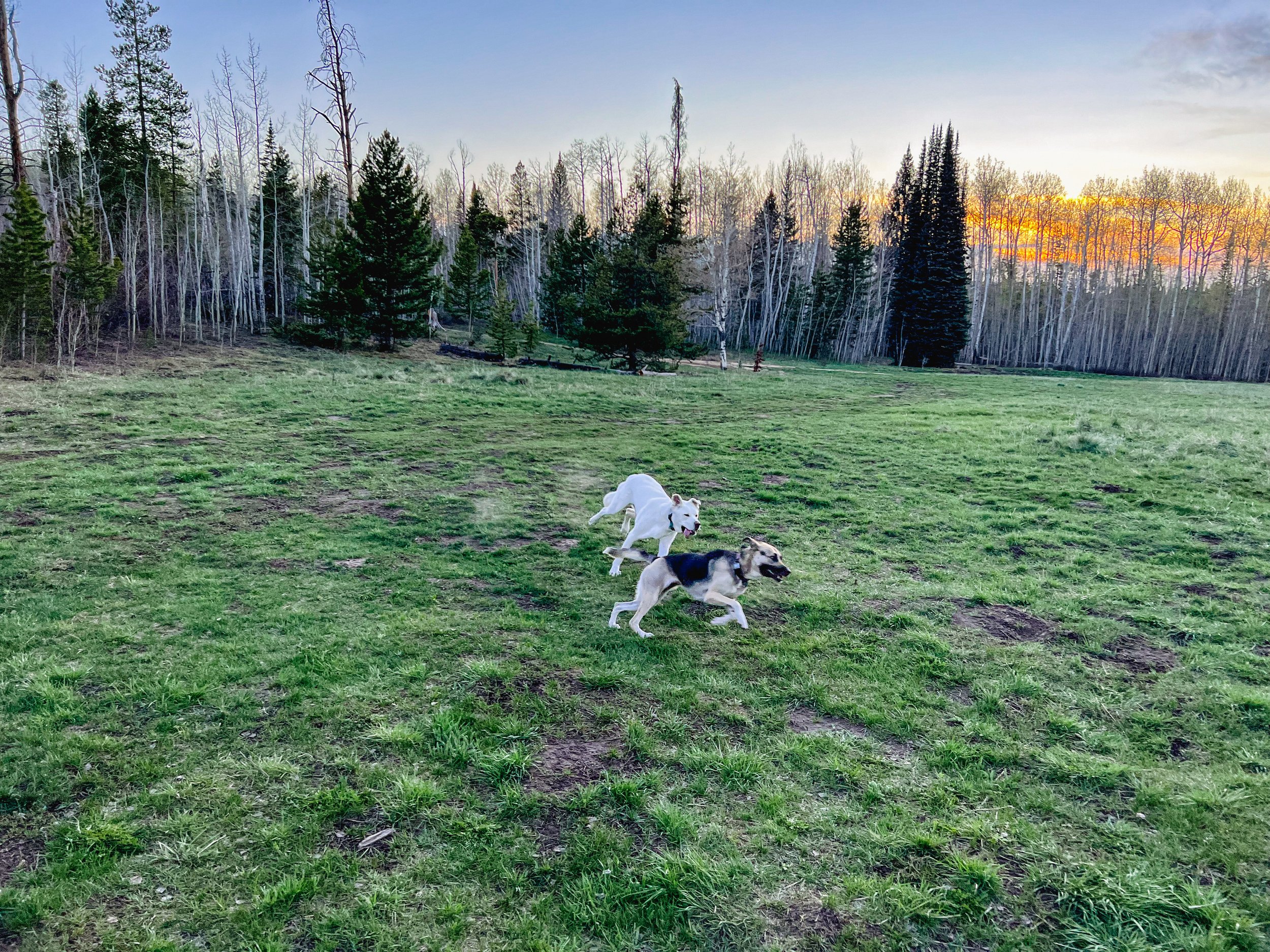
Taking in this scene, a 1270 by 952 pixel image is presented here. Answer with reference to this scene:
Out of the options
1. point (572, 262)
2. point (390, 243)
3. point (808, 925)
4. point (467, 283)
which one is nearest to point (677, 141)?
point (572, 262)

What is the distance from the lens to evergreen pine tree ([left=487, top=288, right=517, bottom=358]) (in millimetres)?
30031

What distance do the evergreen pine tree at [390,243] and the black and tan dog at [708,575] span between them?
2603 cm

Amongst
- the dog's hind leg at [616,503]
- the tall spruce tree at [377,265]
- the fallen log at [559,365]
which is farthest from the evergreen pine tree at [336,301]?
the dog's hind leg at [616,503]

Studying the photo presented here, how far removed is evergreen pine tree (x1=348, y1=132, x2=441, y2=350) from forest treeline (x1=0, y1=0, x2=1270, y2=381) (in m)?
0.12

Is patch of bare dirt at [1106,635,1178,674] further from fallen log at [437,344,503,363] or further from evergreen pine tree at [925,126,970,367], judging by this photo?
evergreen pine tree at [925,126,970,367]

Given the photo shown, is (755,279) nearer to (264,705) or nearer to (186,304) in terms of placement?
(186,304)

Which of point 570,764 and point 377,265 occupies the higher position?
point 377,265

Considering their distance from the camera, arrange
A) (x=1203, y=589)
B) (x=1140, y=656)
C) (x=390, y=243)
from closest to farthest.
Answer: (x=1140, y=656) < (x=1203, y=589) < (x=390, y=243)

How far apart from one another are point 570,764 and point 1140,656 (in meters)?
5.31

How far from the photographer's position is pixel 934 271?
48.6 metres

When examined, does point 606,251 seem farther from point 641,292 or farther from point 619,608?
point 619,608

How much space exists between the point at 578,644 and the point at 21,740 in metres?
3.94

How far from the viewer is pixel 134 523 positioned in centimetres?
828

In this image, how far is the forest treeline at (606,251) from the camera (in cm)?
2752
